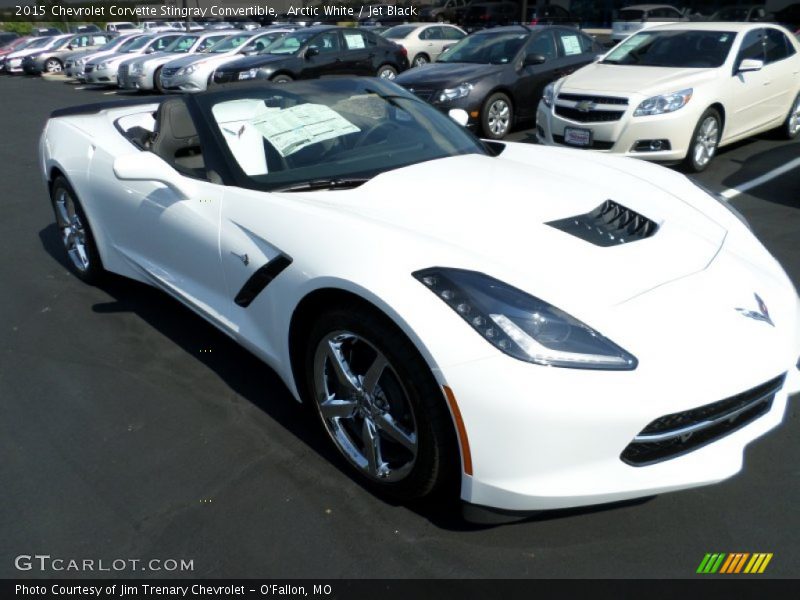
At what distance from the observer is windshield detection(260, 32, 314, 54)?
13.2m

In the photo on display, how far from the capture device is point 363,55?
13.6 m

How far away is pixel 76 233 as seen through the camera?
458 cm

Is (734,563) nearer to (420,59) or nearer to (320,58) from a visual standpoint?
(320,58)

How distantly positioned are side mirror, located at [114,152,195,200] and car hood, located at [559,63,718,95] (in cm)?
516

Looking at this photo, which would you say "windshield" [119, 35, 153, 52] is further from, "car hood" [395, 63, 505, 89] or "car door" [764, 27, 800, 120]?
"car door" [764, 27, 800, 120]

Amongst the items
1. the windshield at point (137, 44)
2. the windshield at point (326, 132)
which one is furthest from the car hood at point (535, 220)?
the windshield at point (137, 44)

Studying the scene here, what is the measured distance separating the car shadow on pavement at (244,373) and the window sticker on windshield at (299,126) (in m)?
1.11

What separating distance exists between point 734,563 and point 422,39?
16234 millimetres

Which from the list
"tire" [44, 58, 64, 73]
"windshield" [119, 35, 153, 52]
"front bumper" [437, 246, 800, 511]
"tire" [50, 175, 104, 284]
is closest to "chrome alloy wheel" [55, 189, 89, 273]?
"tire" [50, 175, 104, 284]

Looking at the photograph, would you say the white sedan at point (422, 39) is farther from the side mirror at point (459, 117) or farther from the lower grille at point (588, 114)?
the side mirror at point (459, 117)

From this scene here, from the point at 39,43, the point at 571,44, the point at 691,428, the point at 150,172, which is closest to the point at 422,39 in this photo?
the point at 571,44

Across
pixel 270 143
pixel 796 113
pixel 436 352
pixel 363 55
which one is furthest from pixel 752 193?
pixel 363 55

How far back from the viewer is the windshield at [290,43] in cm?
1319

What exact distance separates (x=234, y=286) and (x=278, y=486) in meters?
0.86
